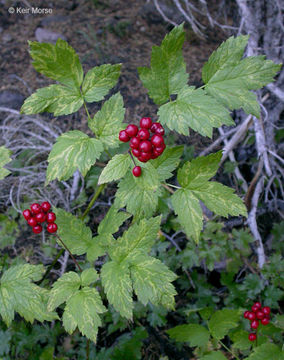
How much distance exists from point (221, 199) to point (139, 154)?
484mm

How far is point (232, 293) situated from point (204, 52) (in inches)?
111

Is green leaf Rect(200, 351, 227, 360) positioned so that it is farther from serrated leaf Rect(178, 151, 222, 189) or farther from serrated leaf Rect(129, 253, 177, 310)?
serrated leaf Rect(178, 151, 222, 189)

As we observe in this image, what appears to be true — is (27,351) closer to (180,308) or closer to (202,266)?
(180,308)

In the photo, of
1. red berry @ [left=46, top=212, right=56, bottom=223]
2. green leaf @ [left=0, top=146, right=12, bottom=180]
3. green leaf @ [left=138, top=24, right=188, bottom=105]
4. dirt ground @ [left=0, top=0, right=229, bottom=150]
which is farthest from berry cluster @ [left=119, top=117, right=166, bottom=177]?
dirt ground @ [left=0, top=0, right=229, bottom=150]

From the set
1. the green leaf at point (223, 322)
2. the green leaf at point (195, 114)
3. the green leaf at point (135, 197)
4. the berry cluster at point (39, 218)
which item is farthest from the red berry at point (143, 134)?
the green leaf at point (223, 322)

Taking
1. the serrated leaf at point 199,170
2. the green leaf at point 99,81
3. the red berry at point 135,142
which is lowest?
the serrated leaf at point 199,170

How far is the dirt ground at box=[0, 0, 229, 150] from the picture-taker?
347 centimetres

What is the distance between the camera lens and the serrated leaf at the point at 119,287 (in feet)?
4.70

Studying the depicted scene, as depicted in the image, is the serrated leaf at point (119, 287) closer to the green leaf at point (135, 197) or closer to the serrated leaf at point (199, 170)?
the green leaf at point (135, 197)

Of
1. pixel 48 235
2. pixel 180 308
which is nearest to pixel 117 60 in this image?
pixel 48 235

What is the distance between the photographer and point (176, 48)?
144 centimetres

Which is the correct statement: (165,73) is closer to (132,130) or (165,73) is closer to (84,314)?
(132,130)

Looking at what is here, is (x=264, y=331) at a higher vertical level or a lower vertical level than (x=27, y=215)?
lower

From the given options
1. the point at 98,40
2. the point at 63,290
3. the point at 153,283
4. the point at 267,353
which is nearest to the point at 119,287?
the point at 153,283
